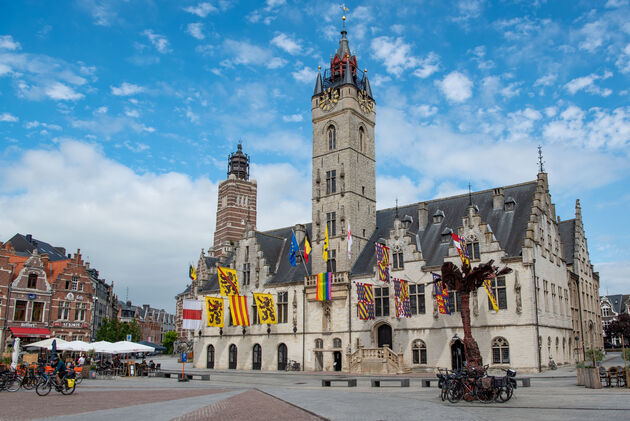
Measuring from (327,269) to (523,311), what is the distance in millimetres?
15962

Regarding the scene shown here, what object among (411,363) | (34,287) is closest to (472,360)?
(411,363)

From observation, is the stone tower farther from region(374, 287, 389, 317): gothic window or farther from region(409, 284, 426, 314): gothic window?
region(409, 284, 426, 314): gothic window

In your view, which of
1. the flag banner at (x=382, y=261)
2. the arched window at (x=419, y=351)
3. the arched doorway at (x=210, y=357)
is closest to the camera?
the arched window at (x=419, y=351)

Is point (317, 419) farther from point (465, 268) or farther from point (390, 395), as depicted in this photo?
point (465, 268)

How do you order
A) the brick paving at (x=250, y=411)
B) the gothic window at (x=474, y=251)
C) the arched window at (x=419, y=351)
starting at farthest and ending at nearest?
the arched window at (x=419, y=351), the gothic window at (x=474, y=251), the brick paving at (x=250, y=411)

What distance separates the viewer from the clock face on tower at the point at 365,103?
49.2 meters

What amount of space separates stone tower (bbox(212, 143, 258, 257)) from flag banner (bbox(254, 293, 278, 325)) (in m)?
40.5

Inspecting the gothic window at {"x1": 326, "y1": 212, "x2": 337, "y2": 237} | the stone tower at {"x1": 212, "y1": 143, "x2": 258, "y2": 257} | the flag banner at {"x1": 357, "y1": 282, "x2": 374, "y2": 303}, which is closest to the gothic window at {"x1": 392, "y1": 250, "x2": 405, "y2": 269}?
the flag banner at {"x1": 357, "y1": 282, "x2": 374, "y2": 303}

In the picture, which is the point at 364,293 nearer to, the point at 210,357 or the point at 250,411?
the point at 210,357

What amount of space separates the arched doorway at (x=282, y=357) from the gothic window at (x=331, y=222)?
1034 cm

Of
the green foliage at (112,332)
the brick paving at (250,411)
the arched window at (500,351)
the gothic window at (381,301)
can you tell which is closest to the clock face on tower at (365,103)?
the gothic window at (381,301)

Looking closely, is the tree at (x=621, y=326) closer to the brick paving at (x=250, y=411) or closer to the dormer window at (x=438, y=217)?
the dormer window at (x=438, y=217)

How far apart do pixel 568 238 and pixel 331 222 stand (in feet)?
66.9

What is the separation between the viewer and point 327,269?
45.7m
